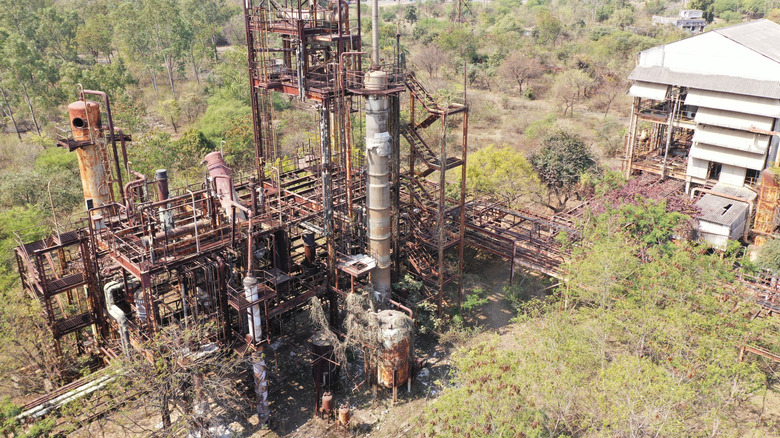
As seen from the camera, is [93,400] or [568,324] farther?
[568,324]

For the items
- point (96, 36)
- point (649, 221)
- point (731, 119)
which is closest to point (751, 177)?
point (731, 119)

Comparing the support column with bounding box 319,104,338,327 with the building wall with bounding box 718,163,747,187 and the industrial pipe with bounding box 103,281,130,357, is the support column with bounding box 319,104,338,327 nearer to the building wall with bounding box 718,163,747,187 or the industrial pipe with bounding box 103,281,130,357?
the industrial pipe with bounding box 103,281,130,357

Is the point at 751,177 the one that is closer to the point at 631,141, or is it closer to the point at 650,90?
the point at 631,141

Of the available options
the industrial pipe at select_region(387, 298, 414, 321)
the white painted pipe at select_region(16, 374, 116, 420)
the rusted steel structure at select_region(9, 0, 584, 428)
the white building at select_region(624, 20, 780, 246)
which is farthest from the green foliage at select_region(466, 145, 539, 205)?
the white painted pipe at select_region(16, 374, 116, 420)

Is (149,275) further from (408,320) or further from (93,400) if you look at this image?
(408,320)

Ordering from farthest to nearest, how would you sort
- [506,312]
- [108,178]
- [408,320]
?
1. [506,312]
2. [108,178]
3. [408,320]

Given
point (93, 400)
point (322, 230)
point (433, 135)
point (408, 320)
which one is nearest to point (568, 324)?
point (408, 320)

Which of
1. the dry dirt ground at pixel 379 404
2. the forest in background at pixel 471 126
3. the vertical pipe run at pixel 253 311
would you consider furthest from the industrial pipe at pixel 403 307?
the vertical pipe run at pixel 253 311
